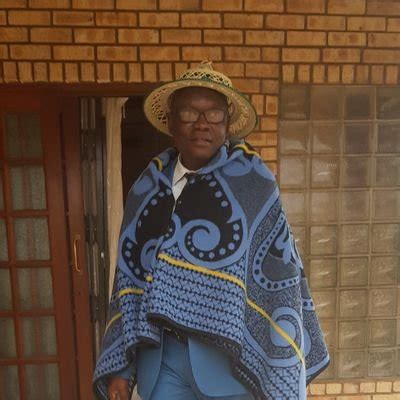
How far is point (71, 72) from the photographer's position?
243cm

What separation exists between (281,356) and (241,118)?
879 millimetres

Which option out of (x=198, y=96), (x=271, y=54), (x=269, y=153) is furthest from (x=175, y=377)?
(x=271, y=54)

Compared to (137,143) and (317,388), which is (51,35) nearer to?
(137,143)

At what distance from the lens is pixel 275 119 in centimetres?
256

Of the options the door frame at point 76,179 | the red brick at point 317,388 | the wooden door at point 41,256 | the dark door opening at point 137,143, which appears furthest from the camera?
the dark door opening at point 137,143

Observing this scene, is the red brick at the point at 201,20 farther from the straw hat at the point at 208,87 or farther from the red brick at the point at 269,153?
the straw hat at the point at 208,87

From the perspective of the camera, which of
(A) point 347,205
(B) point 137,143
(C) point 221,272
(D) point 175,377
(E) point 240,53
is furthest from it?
(B) point 137,143

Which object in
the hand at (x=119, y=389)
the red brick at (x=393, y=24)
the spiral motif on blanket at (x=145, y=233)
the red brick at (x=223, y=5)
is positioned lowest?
the hand at (x=119, y=389)

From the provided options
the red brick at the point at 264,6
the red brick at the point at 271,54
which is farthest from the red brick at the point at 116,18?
the red brick at the point at 271,54

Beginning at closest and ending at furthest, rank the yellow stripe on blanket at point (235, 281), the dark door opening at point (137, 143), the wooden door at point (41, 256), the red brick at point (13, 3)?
the yellow stripe on blanket at point (235, 281) → the red brick at point (13, 3) → the wooden door at point (41, 256) → the dark door opening at point (137, 143)

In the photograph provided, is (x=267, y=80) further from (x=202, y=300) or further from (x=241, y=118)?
(x=202, y=300)

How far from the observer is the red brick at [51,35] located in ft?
7.84

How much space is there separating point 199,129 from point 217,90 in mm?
153

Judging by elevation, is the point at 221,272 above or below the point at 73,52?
below
